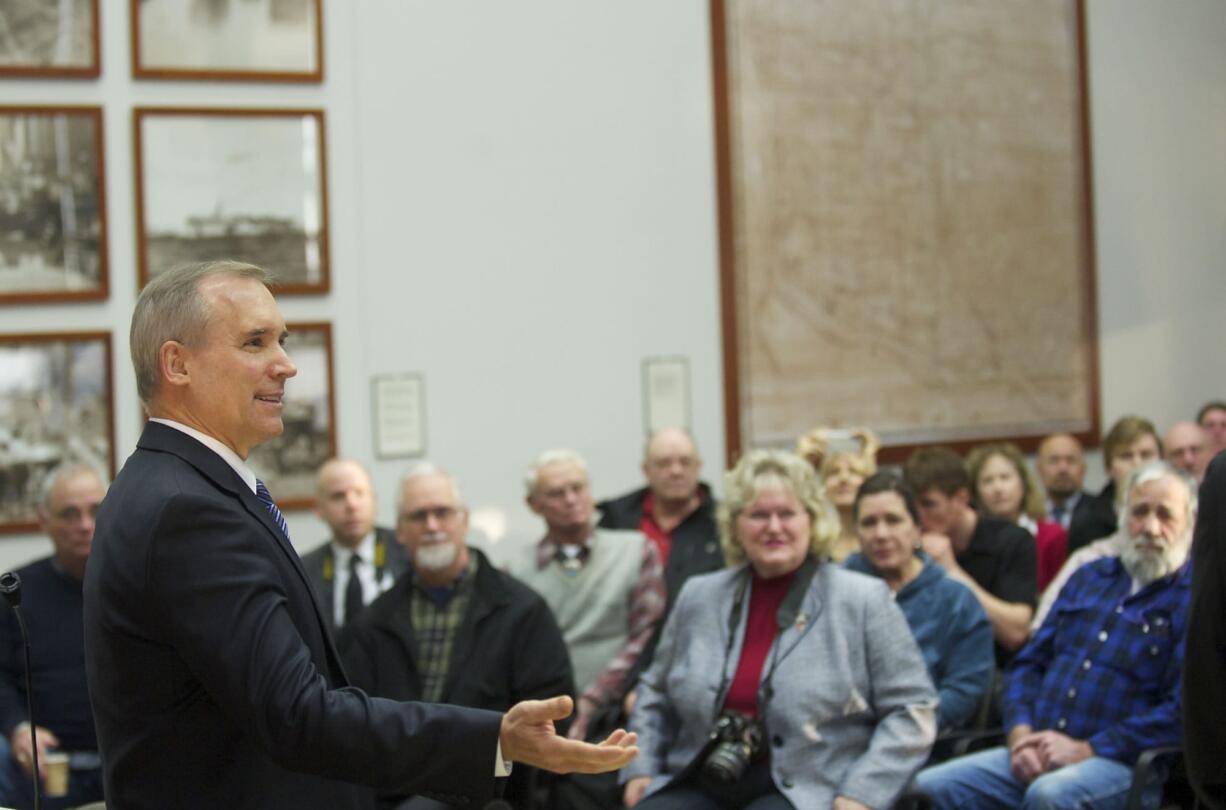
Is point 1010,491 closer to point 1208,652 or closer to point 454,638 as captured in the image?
point 454,638

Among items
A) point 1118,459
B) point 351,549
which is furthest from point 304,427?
point 1118,459

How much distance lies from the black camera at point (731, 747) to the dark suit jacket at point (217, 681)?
2.01 m

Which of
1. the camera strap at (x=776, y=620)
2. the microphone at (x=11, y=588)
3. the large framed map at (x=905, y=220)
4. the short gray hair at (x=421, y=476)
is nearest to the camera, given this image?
the microphone at (x=11, y=588)

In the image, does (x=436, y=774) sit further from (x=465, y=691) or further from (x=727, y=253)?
(x=727, y=253)

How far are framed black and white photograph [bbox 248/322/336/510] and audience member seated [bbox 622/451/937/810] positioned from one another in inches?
110

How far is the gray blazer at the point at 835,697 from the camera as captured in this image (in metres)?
3.93

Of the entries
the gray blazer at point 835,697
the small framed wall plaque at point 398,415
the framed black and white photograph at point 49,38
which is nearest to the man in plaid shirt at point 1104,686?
the gray blazer at point 835,697

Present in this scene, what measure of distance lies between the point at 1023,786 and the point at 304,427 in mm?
3769

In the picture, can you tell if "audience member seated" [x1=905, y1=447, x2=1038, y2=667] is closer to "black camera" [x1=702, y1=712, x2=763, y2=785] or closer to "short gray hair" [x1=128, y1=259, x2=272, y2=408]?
"black camera" [x1=702, y1=712, x2=763, y2=785]

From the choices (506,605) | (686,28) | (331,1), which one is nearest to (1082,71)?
(686,28)

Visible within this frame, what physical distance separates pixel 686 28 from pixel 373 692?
13.8 ft

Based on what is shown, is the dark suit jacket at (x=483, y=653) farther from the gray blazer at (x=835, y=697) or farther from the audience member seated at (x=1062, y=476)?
the audience member seated at (x=1062, y=476)

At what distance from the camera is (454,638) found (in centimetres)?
464

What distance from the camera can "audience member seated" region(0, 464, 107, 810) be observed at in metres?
4.41
